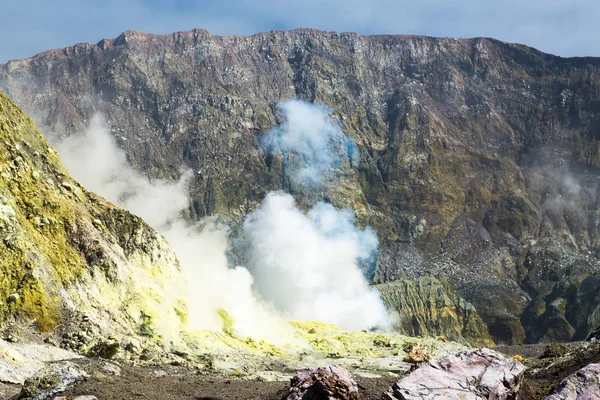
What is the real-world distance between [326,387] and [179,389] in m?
10.7

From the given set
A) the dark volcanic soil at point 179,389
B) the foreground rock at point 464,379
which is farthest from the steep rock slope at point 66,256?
the foreground rock at point 464,379

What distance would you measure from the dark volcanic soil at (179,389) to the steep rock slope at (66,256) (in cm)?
1189

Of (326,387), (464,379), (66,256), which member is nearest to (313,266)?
(66,256)

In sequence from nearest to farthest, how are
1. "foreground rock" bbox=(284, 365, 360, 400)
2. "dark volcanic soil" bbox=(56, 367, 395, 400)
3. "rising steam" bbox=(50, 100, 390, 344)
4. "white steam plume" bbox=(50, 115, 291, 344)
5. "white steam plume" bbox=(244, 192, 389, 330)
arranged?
"foreground rock" bbox=(284, 365, 360, 400) → "dark volcanic soil" bbox=(56, 367, 395, 400) → "white steam plume" bbox=(50, 115, 291, 344) → "rising steam" bbox=(50, 100, 390, 344) → "white steam plume" bbox=(244, 192, 389, 330)

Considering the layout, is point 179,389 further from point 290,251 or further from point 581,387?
point 290,251

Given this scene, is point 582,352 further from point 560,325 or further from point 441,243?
point 441,243

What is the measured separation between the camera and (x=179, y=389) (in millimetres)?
31359

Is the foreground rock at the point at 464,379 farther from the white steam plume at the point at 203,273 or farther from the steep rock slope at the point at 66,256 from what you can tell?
the white steam plume at the point at 203,273

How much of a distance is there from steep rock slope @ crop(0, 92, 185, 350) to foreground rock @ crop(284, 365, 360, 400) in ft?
81.3

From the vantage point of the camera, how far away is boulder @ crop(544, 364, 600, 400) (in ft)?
65.5

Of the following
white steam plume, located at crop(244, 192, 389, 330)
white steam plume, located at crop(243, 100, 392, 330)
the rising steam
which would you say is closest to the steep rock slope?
the rising steam

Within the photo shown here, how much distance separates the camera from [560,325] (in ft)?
520

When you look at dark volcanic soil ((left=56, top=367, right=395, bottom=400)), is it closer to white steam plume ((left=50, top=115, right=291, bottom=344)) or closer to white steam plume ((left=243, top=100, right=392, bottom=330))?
white steam plume ((left=50, top=115, right=291, bottom=344))

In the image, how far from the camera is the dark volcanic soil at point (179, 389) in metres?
26.0
